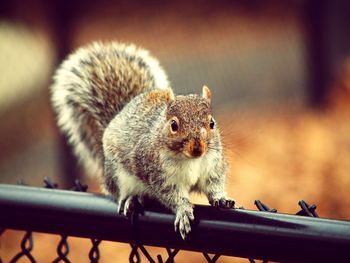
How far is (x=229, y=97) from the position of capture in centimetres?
475

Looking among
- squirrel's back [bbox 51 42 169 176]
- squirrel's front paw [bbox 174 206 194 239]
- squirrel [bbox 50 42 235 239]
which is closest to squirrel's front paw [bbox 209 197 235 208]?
squirrel [bbox 50 42 235 239]

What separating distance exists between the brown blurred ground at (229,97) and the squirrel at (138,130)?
1193 millimetres

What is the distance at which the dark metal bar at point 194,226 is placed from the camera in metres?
0.83

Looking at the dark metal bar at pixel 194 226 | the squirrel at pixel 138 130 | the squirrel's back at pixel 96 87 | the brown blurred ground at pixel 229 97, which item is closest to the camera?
the dark metal bar at pixel 194 226

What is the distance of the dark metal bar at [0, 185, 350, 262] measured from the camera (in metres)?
0.83

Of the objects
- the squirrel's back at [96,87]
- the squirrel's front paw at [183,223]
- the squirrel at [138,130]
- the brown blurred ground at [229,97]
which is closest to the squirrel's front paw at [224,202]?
the squirrel at [138,130]

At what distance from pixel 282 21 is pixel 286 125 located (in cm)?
79

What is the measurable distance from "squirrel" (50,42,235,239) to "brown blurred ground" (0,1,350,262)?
119cm

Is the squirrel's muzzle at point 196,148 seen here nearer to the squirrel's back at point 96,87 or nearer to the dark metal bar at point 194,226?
the dark metal bar at point 194,226

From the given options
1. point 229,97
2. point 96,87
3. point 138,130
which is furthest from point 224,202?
point 229,97

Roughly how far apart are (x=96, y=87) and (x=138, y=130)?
297mm

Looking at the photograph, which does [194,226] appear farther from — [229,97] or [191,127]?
[229,97]

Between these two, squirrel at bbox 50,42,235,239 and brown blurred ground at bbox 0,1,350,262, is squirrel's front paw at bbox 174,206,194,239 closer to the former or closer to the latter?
squirrel at bbox 50,42,235,239

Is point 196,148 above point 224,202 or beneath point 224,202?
above
